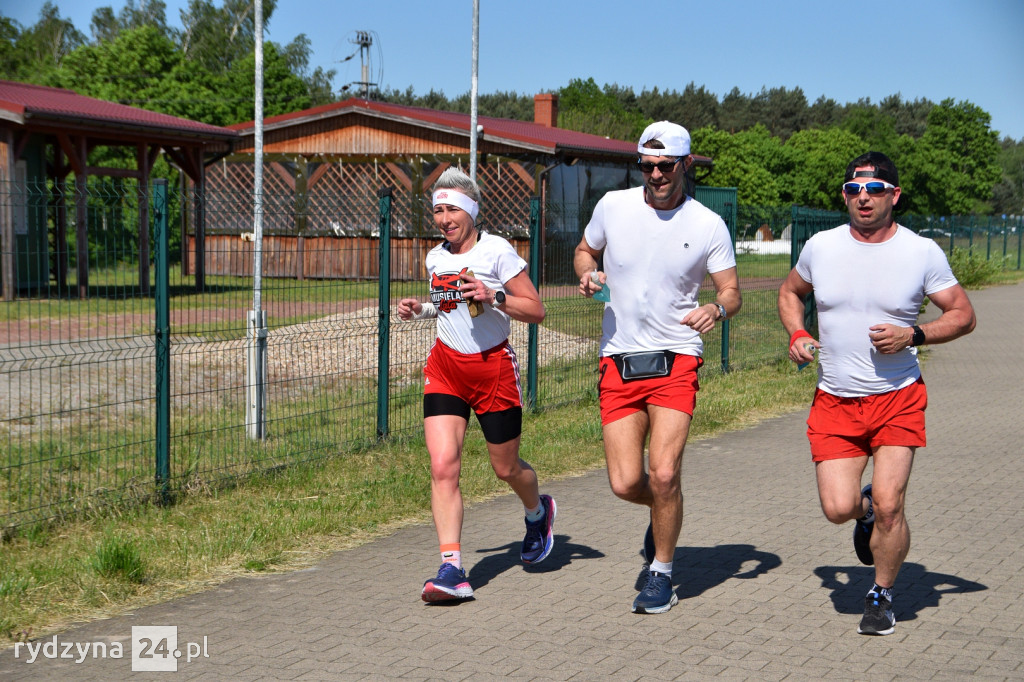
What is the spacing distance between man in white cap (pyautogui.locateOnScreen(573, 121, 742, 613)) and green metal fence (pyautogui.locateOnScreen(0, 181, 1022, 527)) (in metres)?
2.89

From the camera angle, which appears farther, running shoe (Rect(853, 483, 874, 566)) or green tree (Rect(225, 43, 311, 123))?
green tree (Rect(225, 43, 311, 123))

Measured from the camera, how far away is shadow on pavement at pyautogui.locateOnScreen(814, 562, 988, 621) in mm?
5435

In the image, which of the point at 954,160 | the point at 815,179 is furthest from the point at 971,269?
the point at 815,179

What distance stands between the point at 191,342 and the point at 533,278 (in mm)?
3840

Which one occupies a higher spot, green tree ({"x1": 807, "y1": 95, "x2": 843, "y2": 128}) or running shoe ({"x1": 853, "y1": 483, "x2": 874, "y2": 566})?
green tree ({"x1": 807, "y1": 95, "x2": 843, "y2": 128})

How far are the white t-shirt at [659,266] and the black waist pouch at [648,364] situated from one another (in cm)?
3

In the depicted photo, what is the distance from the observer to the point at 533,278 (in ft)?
34.1

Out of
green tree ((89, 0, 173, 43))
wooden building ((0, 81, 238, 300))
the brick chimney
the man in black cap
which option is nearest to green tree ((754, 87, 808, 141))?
green tree ((89, 0, 173, 43))

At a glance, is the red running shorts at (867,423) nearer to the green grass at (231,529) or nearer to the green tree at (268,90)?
the green grass at (231,529)

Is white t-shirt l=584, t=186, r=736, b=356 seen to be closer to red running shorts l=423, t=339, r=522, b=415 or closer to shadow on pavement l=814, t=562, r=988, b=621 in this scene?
red running shorts l=423, t=339, r=522, b=415

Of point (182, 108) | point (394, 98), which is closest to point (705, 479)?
point (182, 108)

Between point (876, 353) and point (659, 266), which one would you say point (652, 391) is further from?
point (876, 353)

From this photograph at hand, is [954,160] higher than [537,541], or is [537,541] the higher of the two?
[954,160]

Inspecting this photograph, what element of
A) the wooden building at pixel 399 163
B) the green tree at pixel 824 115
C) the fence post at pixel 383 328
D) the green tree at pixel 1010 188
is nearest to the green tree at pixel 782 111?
the green tree at pixel 824 115
